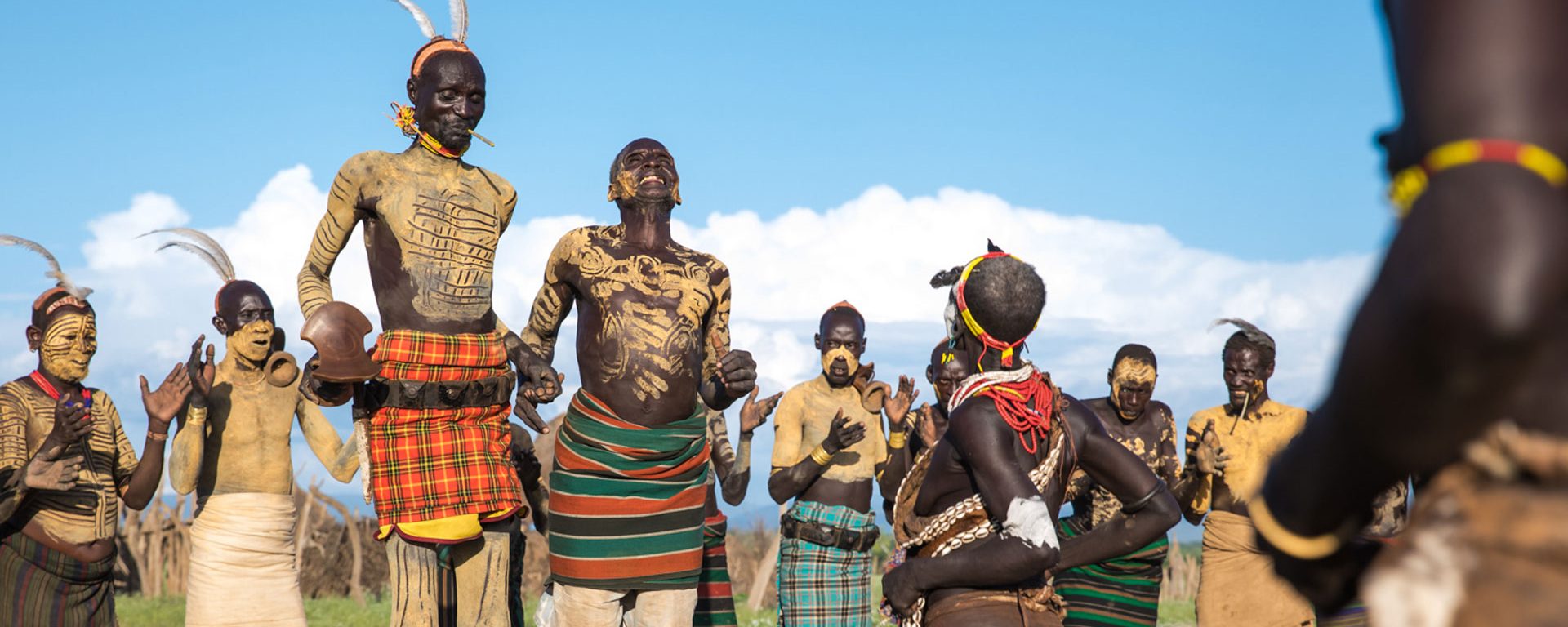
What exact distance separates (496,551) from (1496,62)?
18.3ft

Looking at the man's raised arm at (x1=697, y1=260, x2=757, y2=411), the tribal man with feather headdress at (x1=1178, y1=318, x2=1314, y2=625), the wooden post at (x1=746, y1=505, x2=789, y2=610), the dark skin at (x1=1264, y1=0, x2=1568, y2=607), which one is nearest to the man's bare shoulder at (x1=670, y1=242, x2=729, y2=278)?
the man's raised arm at (x1=697, y1=260, x2=757, y2=411)

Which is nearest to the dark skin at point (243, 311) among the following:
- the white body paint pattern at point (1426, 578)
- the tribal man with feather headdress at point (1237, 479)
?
the tribal man with feather headdress at point (1237, 479)

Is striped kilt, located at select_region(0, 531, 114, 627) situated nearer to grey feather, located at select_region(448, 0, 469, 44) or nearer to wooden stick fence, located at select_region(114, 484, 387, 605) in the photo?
grey feather, located at select_region(448, 0, 469, 44)

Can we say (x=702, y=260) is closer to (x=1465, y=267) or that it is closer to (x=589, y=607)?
(x=589, y=607)

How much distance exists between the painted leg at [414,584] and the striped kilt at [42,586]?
8.09ft

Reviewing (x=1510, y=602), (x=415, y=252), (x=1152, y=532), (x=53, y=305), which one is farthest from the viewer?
(x=53, y=305)

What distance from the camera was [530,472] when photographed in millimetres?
9547

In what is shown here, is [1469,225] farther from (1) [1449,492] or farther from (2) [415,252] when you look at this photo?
(2) [415,252]

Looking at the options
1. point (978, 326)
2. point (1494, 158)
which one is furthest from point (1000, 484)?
point (1494, 158)

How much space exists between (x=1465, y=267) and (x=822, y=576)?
8.17 metres

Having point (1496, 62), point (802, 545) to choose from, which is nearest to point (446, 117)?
point (802, 545)

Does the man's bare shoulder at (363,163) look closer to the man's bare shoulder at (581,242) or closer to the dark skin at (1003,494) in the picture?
the man's bare shoulder at (581,242)

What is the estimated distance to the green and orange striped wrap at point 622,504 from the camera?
23.1ft

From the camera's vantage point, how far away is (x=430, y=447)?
21.9 feet
